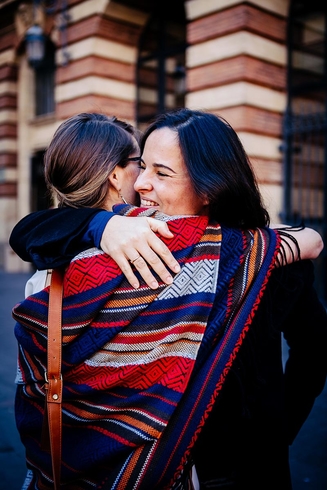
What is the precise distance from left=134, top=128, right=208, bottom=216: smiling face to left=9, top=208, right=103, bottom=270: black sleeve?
22cm

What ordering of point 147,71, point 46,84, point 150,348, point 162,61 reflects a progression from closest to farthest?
1. point 150,348
2. point 162,61
3. point 147,71
4. point 46,84

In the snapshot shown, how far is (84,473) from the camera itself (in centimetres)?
137

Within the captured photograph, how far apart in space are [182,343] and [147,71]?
32.4 ft

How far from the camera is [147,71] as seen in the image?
10.2 metres

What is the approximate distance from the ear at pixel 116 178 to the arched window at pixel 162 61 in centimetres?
852

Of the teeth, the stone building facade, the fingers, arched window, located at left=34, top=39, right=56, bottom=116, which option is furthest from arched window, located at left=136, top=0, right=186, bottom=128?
the fingers

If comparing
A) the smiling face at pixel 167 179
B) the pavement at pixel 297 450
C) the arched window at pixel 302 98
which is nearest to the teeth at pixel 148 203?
the smiling face at pixel 167 179

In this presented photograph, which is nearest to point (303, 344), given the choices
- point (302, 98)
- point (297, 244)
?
point (297, 244)

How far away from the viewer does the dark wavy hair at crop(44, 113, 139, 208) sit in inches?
66.6

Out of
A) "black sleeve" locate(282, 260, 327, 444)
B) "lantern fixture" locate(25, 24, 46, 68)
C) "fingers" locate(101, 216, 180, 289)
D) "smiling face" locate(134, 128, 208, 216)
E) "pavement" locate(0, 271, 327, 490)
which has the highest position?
"lantern fixture" locate(25, 24, 46, 68)

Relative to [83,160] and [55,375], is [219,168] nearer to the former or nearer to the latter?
[83,160]

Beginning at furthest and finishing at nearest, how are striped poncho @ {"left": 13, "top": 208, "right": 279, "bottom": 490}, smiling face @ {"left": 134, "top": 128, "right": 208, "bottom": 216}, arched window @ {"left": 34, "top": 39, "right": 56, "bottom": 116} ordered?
arched window @ {"left": 34, "top": 39, "right": 56, "bottom": 116} < smiling face @ {"left": 134, "top": 128, "right": 208, "bottom": 216} < striped poncho @ {"left": 13, "top": 208, "right": 279, "bottom": 490}

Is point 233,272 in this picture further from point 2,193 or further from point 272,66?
point 2,193

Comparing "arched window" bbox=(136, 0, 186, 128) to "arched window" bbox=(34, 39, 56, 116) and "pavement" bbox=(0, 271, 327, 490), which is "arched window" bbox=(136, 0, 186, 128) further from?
"pavement" bbox=(0, 271, 327, 490)
